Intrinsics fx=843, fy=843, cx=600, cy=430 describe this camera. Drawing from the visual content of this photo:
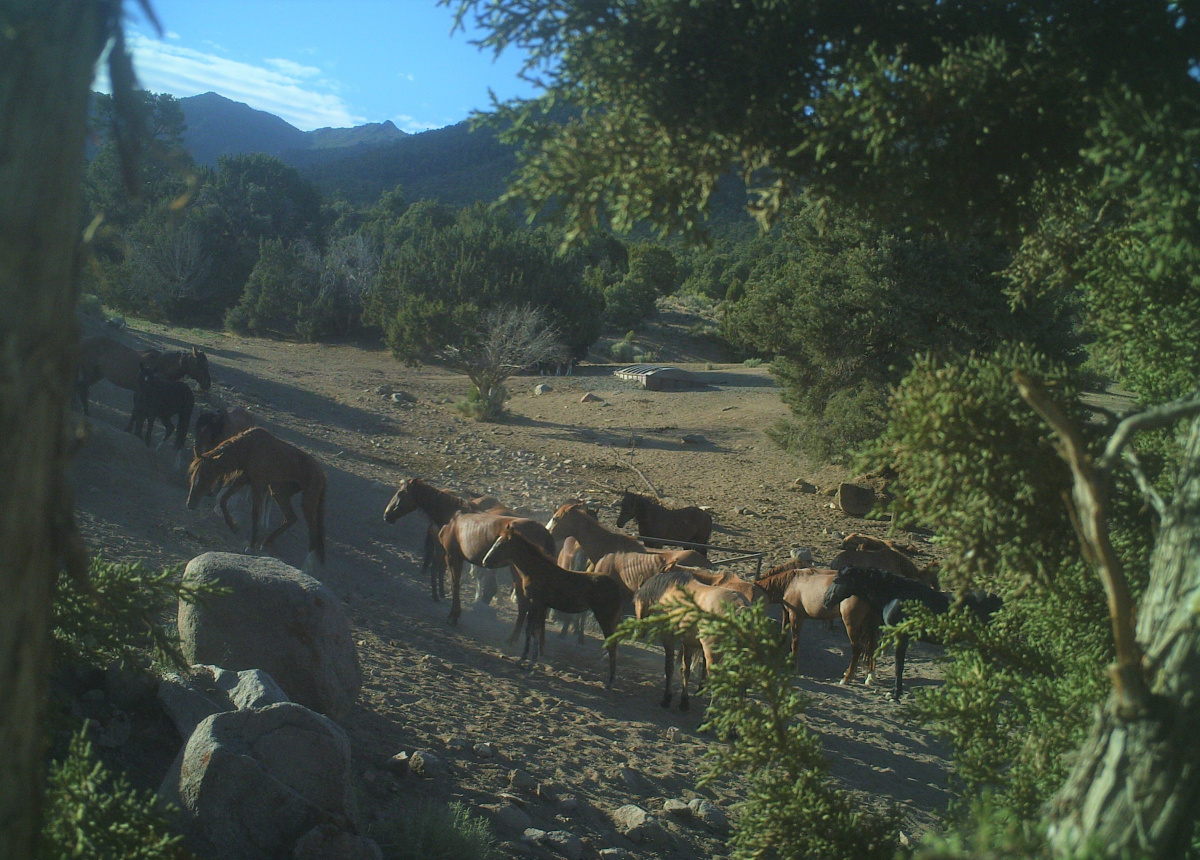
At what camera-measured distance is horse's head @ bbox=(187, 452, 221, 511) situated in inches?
448

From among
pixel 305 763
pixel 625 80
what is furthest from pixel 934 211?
pixel 305 763

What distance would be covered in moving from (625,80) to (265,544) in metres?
9.53

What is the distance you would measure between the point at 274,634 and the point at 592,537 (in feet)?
19.1

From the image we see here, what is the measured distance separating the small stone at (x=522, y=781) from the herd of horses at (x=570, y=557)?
1.86 metres

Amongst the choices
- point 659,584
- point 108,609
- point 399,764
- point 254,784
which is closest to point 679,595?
point 659,584

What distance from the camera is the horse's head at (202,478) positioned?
11.4 metres

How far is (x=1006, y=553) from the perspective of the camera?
3.18m

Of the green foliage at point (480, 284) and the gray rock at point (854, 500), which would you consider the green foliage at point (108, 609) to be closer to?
the gray rock at point (854, 500)

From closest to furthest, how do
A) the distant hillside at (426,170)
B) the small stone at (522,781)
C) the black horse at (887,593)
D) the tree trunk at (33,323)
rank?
the tree trunk at (33,323)
the small stone at (522,781)
the black horse at (887,593)
the distant hillside at (426,170)

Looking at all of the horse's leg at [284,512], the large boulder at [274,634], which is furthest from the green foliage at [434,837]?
the horse's leg at [284,512]

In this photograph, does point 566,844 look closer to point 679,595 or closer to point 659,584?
point 679,595

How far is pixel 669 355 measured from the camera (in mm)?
46562

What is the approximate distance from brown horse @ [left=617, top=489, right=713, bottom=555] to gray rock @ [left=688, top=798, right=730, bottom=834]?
7673mm

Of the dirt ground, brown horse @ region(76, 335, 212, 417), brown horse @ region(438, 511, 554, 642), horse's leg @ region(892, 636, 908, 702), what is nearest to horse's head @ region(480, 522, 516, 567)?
brown horse @ region(438, 511, 554, 642)
